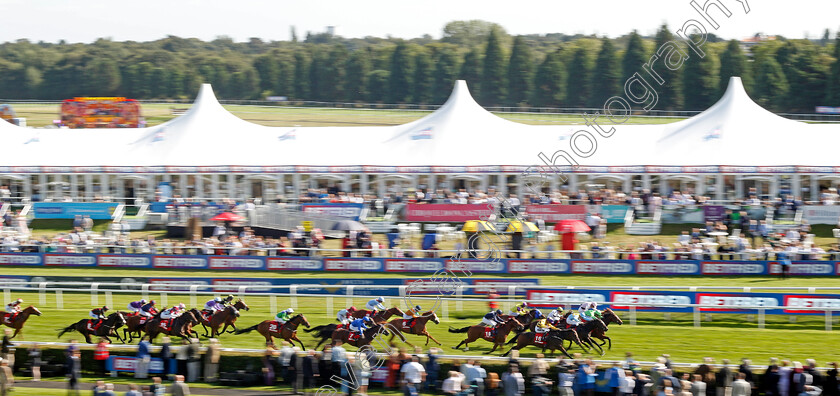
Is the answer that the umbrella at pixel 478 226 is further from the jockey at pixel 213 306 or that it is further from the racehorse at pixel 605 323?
the jockey at pixel 213 306

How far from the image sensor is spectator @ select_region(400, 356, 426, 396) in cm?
1390

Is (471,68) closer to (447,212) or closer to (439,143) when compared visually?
(439,143)

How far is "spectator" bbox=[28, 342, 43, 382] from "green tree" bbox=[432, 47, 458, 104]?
4903 cm

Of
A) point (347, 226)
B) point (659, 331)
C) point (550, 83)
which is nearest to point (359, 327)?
point (659, 331)

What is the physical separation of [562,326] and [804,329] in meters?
4.75

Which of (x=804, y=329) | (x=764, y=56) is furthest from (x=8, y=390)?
(x=764, y=56)

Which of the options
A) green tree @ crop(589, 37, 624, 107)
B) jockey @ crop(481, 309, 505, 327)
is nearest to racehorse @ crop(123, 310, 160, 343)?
jockey @ crop(481, 309, 505, 327)

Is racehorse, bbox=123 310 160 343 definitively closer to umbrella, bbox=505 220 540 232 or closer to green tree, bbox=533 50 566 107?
umbrella, bbox=505 220 540 232

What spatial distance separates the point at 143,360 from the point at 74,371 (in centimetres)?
125

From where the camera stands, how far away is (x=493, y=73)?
62719 millimetres

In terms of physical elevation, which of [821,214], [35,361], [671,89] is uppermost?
[671,89]

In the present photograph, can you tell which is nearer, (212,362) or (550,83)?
(212,362)

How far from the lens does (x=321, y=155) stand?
29953mm

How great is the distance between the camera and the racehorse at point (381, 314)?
1639 cm
